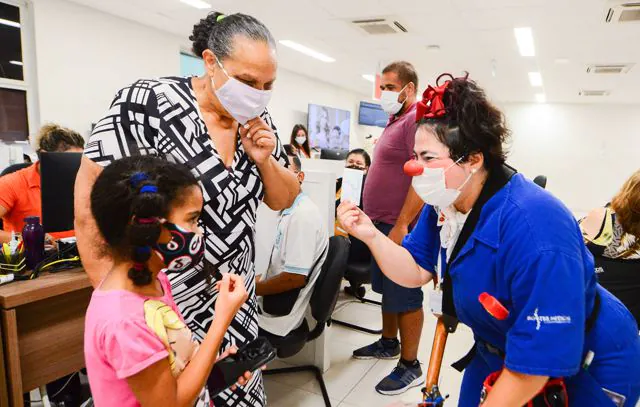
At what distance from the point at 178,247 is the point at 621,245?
2050 millimetres

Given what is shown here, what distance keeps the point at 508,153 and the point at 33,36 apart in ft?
17.1

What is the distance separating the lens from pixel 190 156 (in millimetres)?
1069

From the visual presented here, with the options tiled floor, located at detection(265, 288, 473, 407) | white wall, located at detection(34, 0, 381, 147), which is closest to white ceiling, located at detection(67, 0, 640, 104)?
white wall, located at detection(34, 0, 381, 147)

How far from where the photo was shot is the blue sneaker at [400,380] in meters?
2.33

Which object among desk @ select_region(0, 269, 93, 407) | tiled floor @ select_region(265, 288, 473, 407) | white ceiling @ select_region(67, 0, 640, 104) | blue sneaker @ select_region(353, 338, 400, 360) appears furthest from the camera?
white ceiling @ select_region(67, 0, 640, 104)

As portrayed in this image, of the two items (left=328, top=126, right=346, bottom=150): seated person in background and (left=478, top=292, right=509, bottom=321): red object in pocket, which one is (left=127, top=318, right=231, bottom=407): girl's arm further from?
(left=328, top=126, right=346, bottom=150): seated person in background

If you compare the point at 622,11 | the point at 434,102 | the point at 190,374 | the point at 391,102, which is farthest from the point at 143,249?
the point at 622,11

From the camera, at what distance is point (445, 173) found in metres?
1.06

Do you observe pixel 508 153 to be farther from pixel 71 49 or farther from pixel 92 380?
pixel 71 49

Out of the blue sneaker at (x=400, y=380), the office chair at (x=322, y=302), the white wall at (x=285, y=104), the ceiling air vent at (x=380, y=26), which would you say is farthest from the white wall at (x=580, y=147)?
the office chair at (x=322, y=302)

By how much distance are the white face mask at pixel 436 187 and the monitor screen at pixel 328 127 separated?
8.20m

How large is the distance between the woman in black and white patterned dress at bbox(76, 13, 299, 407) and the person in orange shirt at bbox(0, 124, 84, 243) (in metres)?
1.73

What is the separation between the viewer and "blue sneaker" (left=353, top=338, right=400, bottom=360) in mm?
2730

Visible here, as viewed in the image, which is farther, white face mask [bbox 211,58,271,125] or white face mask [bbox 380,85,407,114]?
white face mask [bbox 380,85,407,114]
